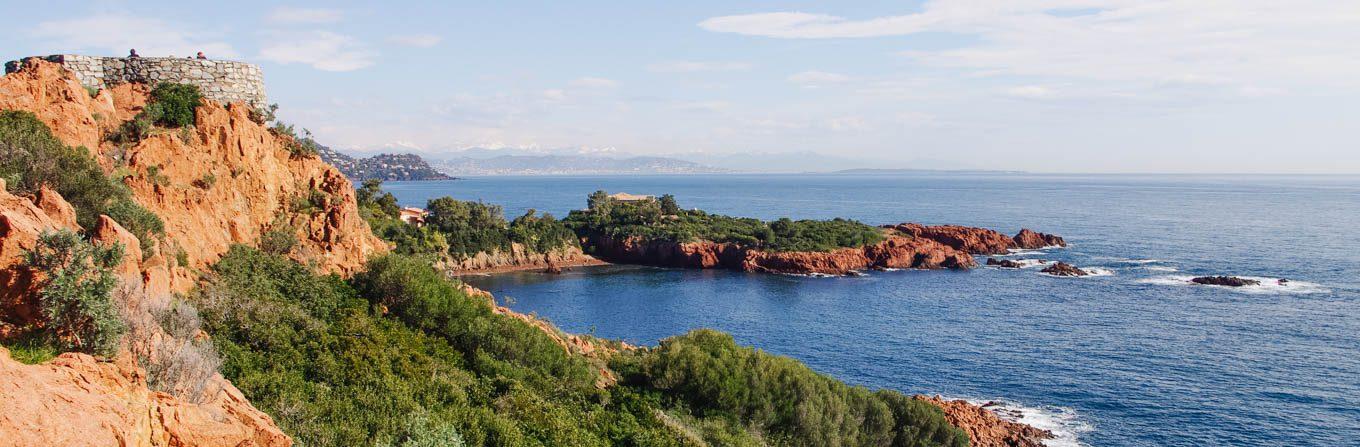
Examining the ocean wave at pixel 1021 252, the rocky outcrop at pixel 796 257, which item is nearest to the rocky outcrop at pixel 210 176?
the rocky outcrop at pixel 796 257

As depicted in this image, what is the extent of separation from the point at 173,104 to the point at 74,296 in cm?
1125

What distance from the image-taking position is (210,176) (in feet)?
61.4

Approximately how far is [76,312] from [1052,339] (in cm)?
4705

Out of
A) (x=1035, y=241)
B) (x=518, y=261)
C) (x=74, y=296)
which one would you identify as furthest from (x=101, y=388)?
(x=1035, y=241)

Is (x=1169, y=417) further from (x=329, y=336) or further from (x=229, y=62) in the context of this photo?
(x=229, y=62)

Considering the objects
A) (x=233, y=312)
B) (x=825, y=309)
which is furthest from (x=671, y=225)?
(x=233, y=312)

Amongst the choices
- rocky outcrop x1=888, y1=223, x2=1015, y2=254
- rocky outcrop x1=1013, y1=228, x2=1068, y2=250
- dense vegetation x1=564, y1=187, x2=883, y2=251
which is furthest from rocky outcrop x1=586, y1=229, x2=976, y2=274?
rocky outcrop x1=1013, y1=228, x2=1068, y2=250

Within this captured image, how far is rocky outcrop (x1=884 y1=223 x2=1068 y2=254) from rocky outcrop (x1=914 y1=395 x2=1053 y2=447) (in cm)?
5803

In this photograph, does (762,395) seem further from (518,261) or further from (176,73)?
(518,261)

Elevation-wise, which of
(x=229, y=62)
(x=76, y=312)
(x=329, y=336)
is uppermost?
(x=229, y=62)

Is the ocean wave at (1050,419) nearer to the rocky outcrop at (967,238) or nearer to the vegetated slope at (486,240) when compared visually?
the vegetated slope at (486,240)

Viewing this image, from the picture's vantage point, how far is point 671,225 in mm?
89250

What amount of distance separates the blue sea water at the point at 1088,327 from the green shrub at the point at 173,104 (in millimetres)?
30785

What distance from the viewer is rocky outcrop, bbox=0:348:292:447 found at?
7223 mm
